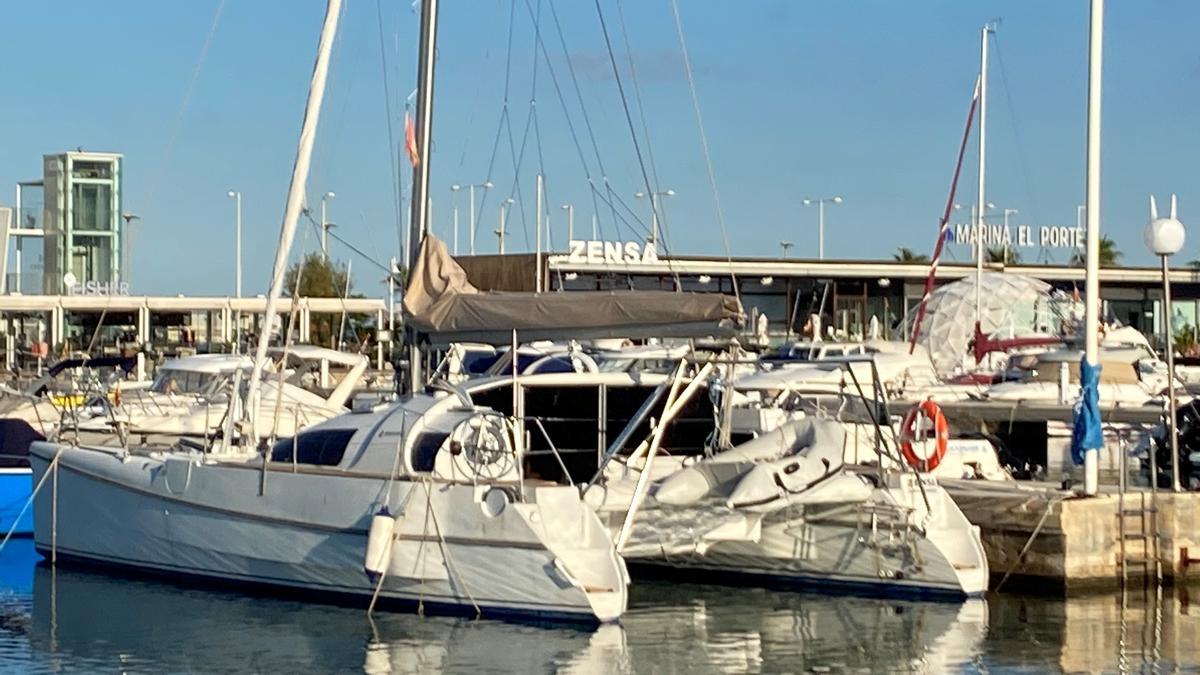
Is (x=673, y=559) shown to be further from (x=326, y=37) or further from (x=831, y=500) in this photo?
(x=326, y=37)

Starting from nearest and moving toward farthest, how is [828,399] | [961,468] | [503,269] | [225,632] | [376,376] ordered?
[225,632] → [961,468] → [828,399] → [376,376] → [503,269]

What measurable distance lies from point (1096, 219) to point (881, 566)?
4749mm

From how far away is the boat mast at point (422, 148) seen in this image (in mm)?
20625

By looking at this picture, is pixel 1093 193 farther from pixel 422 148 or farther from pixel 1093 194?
pixel 422 148

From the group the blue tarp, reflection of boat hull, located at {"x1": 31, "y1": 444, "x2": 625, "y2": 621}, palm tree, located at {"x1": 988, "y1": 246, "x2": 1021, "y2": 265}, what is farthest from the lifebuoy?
palm tree, located at {"x1": 988, "y1": 246, "x2": 1021, "y2": 265}

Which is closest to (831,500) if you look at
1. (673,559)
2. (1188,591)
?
(673,559)

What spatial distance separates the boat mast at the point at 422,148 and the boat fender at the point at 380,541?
312 centimetres

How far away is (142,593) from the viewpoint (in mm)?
20172

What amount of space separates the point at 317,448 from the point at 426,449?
1.60m

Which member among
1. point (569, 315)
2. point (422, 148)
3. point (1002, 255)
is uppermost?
point (1002, 255)

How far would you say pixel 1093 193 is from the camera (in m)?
20.7

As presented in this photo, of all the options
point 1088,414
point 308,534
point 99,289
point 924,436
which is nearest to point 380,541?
point 308,534

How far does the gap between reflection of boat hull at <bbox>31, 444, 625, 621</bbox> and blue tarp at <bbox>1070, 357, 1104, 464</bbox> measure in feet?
21.6

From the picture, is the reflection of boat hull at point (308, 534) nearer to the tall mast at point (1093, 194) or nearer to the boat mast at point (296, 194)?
the boat mast at point (296, 194)
